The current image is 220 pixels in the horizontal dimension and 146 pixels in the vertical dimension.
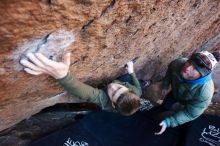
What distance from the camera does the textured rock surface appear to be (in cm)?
208

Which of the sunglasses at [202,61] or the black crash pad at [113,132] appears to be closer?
the sunglasses at [202,61]

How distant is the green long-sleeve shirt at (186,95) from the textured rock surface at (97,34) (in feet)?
1.06

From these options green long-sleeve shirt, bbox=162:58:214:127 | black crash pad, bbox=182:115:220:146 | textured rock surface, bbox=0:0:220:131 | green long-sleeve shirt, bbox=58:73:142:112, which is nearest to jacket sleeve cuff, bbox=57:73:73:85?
green long-sleeve shirt, bbox=58:73:142:112

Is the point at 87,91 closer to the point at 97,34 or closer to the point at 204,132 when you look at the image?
the point at 97,34

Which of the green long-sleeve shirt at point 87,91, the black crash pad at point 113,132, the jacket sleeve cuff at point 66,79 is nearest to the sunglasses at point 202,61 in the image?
the green long-sleeve shirt at point 87,91

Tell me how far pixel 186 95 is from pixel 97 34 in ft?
6.93

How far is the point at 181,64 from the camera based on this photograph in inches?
172

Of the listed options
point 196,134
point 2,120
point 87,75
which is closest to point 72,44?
point 87,75

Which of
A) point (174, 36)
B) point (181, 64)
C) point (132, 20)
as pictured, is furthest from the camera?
point (181, 64)

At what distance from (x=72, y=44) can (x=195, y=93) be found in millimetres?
2173

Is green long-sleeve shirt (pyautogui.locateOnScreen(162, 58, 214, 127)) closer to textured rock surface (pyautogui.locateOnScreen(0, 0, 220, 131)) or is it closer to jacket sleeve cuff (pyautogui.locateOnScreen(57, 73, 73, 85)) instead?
textured rock surface (pyautogui.locateOnScreen(0, 0, 220, 131))

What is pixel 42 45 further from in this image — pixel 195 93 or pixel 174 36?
pixel 195 93

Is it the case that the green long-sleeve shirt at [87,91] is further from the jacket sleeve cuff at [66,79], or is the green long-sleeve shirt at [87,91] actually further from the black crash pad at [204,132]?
the black crash pad at [204,132]

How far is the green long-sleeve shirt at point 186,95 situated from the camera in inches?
161
